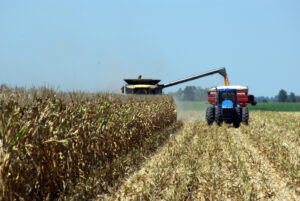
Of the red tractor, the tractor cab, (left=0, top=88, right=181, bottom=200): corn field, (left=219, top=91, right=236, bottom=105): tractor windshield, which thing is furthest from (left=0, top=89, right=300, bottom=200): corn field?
(left=219, top=91, right=236, bottom=105): tractor windshield

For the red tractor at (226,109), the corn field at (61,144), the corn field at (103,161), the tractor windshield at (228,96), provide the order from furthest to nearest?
the tractor windshield at (228,96) < the red tractor at (226,109) < the corn field at (103,161) < the corn field at (61,144)

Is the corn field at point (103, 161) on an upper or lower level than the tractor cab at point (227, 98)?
lower

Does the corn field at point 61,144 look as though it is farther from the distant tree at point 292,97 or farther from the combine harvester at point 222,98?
the distant tree at point 292,97

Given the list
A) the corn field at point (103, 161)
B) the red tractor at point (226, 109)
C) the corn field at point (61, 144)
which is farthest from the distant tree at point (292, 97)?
the corn field at point (61, 144)

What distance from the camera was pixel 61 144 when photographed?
5566mm

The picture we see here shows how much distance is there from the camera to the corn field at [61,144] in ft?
14.8

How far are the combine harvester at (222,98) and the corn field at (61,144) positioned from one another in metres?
8.03

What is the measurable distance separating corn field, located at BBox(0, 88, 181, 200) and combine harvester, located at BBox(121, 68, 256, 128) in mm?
8030

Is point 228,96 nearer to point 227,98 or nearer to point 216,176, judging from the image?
point 227,98

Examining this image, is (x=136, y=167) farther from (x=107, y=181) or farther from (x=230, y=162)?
(x=230, y=162)

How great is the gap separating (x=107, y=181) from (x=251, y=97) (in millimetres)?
15689

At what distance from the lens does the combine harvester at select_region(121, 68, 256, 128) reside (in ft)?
54.3

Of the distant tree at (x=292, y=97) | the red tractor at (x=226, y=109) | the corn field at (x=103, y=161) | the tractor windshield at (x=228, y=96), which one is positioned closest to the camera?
the corn field at (x=103, y=161)

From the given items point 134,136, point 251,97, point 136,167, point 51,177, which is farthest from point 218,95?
point 51,177
